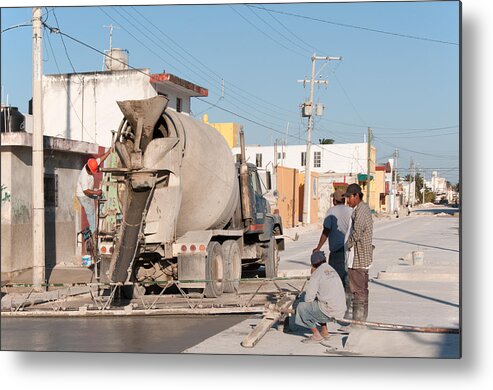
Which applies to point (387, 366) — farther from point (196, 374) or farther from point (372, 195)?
point (372, 195)

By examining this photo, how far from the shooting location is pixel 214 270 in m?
13.3

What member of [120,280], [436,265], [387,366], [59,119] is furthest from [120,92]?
[387,366]

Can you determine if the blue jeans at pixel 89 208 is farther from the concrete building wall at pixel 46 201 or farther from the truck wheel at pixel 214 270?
the truck wheel at pixel 214 270

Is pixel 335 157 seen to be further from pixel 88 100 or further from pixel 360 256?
pixel 360 256

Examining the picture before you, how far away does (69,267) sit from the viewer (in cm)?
1866

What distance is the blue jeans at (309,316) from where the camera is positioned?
29.9 ft

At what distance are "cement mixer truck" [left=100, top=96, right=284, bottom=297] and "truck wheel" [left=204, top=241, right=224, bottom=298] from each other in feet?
0.05

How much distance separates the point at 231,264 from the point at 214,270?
2.52 ft

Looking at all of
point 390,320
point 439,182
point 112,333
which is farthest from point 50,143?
point 439,182

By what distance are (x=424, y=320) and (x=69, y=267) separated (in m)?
10.3

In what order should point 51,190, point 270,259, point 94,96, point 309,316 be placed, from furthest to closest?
point 94,96, point 51,190, point 270,259, point 309,316

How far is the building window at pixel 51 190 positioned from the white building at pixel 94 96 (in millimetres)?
8919

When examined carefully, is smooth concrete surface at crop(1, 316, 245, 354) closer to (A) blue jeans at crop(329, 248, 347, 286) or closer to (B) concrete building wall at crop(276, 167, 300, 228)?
(A) blue jeans at crop(329, 248, 347, 286)

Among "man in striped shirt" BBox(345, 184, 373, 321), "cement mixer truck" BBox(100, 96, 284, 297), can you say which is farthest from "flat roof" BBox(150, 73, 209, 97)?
"man in striped shirt" BBox(345, 184, 373, 321)
